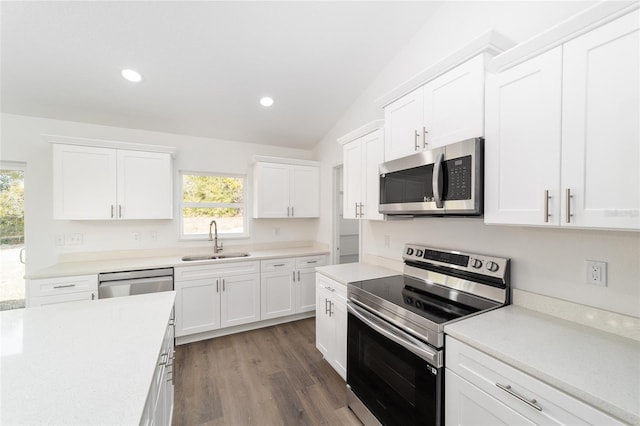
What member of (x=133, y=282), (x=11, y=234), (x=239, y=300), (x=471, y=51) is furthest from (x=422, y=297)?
(x=11, y=234)

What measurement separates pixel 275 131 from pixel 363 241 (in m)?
1.97

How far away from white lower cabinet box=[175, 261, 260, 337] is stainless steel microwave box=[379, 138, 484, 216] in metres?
→ 2.09

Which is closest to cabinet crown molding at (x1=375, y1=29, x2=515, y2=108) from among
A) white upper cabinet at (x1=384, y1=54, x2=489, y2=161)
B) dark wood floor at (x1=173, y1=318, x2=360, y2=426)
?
white upper cabinet at (x1=384, y1=54, x2=489, y2=161)

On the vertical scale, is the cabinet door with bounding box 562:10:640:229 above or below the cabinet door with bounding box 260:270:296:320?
above

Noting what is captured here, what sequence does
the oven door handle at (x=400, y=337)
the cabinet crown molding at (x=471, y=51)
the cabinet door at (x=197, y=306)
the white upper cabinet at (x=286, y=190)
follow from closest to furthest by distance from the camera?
the oven door handle at (x=400, y=337), the cabinet crown molding at (x=471, y=51), the cabinet door at (x=197, y=306), the white upper cabinet at (x=286, y=190)

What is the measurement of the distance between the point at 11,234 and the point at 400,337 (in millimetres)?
3989

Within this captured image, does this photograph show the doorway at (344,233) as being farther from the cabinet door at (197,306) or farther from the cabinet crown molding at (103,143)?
the cabinet crown molding at (103,143)

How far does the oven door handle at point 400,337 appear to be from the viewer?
51.0 inches

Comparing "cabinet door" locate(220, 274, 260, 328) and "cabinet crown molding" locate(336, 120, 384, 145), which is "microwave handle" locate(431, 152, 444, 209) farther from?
"cabinet door" locate(220, 274, 260, 328)

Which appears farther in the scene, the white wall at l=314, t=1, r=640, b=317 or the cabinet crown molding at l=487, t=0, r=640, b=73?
the white wall at l=314, t=1, r=640, b=317

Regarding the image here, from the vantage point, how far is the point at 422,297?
5.69ft

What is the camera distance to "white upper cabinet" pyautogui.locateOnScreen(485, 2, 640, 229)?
3.25 ft

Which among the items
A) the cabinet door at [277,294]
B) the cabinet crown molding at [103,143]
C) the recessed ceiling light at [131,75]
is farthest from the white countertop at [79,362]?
the recessed ceiling light at [131,75]

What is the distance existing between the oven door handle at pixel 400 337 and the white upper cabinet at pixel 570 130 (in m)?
0.78
